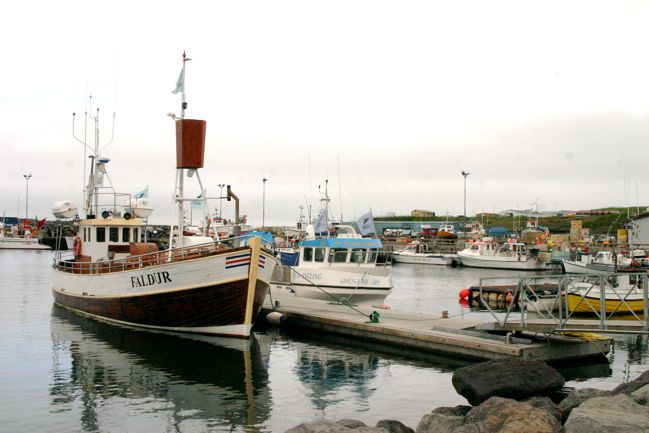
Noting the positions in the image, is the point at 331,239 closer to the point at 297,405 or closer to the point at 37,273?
the point at 297,405

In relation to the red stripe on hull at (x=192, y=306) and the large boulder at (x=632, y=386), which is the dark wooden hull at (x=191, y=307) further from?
the large boulder at (x=632, y=386)

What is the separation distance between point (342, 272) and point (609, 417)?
22.9 meters

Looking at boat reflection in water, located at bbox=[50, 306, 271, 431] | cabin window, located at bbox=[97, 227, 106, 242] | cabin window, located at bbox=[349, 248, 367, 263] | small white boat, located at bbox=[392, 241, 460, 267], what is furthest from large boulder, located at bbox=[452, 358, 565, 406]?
small white boat, located at bbox=[392, 241, 460, 267]

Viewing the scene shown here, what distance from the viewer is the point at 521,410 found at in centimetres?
1175

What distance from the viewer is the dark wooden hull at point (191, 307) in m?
24.6

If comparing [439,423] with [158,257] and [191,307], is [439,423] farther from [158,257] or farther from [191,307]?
[158,257]

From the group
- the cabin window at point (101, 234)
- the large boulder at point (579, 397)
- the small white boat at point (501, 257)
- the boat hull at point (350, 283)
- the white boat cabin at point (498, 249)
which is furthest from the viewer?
the white boat cabin at point (498, 249)

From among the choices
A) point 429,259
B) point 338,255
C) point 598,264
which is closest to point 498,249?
point 429,259

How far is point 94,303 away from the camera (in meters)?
30.0

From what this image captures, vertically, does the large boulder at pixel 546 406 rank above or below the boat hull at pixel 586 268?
above

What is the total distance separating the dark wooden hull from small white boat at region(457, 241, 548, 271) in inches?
2371

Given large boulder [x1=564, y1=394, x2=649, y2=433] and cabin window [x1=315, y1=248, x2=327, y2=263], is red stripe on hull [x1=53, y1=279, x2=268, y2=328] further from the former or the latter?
large boulder [x1=564, y1=394, x2=649, y2=433]

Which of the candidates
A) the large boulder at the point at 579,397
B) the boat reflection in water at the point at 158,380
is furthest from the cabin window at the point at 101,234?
the large boulder at the point at 579,397

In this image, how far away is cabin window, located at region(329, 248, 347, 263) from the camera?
34.2 m
